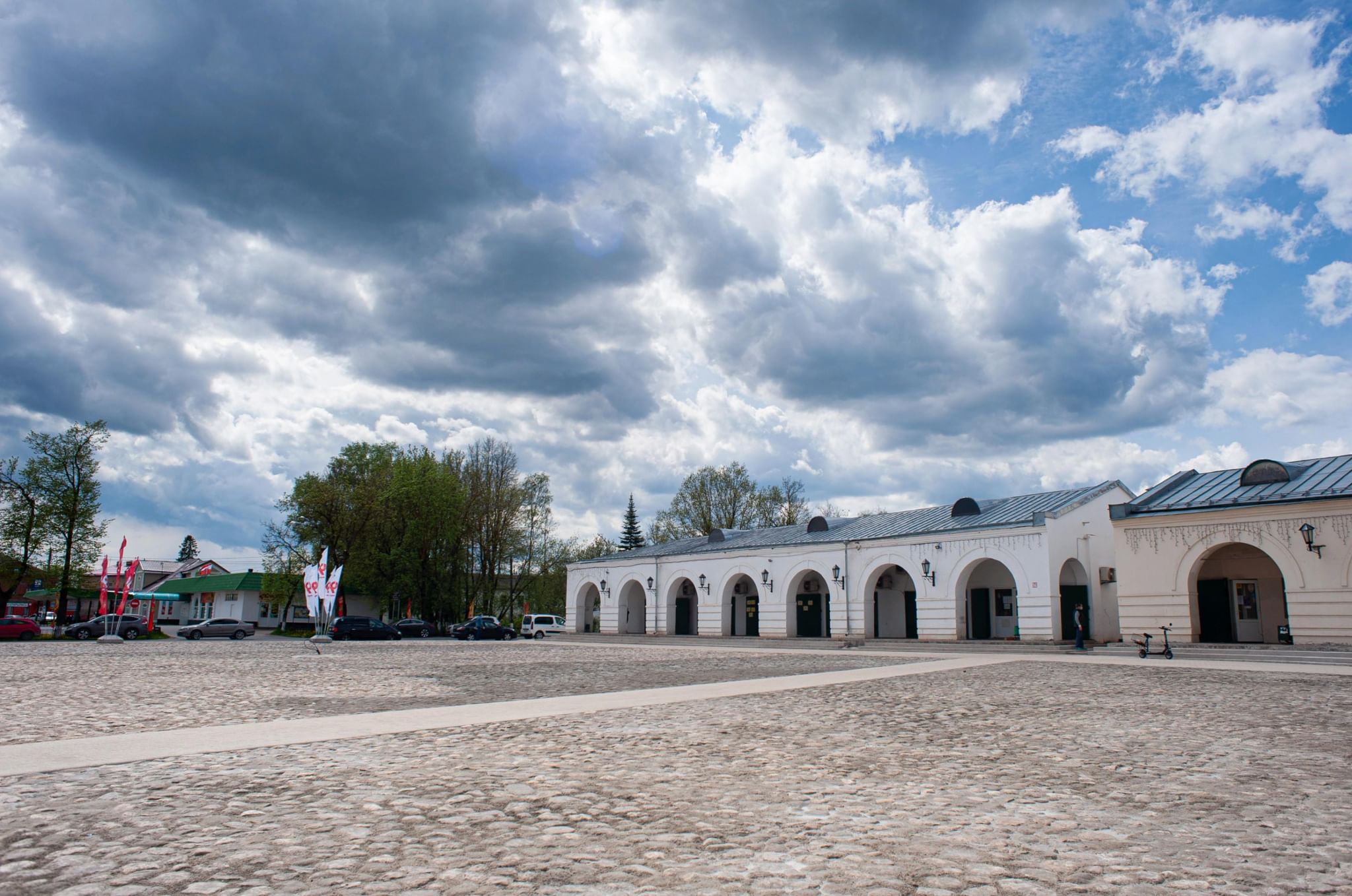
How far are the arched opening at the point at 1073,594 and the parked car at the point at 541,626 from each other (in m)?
27.6

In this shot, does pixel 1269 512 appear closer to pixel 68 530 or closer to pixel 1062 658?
pixel 1062 658

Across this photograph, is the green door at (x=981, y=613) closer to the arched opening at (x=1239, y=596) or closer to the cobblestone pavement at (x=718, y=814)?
the arched opening at (x=1239, y=596)

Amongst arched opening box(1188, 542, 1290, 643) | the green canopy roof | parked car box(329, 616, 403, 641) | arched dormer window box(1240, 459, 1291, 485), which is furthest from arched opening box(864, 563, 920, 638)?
the green canopy roof

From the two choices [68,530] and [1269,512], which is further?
[68,530]

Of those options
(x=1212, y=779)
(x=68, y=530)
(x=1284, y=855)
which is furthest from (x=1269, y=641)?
(x=68, y=530)

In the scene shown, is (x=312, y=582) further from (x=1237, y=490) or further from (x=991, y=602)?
(x=1237, y=490)

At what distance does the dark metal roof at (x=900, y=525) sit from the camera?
32.2 m

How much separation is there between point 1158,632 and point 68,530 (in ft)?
166

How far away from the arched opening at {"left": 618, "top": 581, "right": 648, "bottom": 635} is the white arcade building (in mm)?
1305

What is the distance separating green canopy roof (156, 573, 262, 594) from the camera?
6253 centimetres

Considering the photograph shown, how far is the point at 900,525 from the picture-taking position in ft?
122

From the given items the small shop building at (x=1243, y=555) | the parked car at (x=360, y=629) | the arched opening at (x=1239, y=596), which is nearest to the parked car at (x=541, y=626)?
the parked car at (x=360, y=629)

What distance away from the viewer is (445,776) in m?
6.74

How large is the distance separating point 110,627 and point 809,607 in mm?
31470
